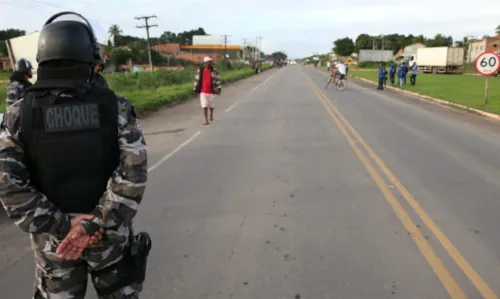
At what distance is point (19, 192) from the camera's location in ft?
6.48

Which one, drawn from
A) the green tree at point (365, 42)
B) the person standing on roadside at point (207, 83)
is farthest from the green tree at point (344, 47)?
the person standing on roadside at point (207, 83)

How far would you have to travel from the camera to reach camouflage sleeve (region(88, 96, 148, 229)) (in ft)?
6.68

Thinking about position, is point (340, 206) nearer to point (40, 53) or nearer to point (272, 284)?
point (272, 284)

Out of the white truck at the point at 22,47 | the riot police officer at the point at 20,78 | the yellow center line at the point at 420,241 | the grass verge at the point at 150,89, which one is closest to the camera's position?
the yellow center line at the point at 420,241

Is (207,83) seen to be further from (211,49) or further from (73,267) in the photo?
(211,49)

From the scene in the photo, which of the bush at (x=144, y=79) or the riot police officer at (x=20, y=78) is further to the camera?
the bush at (x=144, y=79)

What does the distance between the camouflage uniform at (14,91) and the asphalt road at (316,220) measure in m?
1.90

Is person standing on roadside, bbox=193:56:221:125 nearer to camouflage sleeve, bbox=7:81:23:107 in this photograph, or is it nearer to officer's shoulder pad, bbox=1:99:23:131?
camouflage sleeve, bbox=7:81:23:107

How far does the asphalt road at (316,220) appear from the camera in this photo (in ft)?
12.0

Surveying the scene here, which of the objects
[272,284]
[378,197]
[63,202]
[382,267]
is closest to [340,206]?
[378,197]

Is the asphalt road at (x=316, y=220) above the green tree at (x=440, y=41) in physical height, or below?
below

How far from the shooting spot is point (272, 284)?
3.61 metres

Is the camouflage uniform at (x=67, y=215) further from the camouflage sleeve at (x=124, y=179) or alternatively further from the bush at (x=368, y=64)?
the bush at (x=368, y=64)

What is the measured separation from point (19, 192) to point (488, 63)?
724 inches
